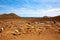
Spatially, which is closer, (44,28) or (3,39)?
(3,39)

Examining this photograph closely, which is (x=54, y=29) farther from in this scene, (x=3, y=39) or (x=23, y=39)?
(x=3, y=39)

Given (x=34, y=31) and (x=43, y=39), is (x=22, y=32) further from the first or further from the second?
(x=43, y=39)

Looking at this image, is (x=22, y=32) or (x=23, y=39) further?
(x=22, y=32)

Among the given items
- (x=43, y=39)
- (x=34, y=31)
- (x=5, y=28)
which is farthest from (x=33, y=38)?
Result: (x=5, y=28)

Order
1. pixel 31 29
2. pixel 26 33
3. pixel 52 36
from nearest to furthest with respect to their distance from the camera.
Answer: pixel 52 36
pixel 26 33
pixel 31 29

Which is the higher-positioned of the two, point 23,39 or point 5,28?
point 5,28

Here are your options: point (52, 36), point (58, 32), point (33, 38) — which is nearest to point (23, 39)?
point (33, 38)

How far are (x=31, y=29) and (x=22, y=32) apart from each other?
0.98 m

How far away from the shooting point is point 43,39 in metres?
8.34

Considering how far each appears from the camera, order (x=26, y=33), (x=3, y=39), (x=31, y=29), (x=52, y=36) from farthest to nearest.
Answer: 1. (x=31, y=29)
2. (x=26, y=33)
3. (x=52, y=36)
4. (x=3, y=39)

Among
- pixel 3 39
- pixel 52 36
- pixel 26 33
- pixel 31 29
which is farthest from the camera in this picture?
pixel 31 29

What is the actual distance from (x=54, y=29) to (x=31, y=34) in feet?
7.87

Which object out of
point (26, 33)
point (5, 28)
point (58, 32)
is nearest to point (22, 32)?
point (26, 33)

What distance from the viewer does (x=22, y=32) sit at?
9.48m
